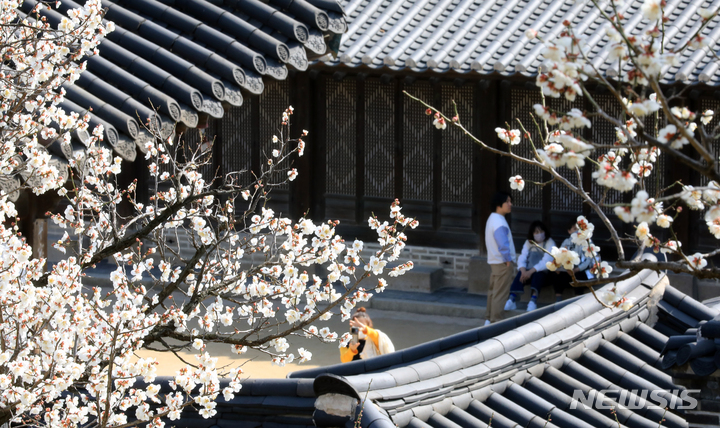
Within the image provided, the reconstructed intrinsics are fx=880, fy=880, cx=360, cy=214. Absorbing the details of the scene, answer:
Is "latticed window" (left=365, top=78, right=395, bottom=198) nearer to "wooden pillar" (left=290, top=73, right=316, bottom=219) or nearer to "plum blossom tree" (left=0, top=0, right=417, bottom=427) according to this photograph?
"wooden pillar" (left=290, top=73, right=316, bottom=219)

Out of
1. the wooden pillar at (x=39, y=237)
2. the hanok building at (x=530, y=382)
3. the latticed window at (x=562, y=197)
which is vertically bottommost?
the hanok building at (x=530, y=382)

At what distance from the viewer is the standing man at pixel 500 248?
1011 cm

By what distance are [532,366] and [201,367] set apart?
6.46 feet

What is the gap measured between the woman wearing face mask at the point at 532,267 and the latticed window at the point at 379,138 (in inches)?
94.5

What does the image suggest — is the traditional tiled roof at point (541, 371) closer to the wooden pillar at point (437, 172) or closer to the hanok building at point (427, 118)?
the hanok building at point (427, 118)

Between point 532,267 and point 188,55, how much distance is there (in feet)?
19.4

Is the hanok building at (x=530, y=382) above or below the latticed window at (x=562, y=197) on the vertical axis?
below

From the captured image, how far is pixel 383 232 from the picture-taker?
504cm

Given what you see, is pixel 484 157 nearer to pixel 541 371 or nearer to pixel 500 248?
pixel 500 248

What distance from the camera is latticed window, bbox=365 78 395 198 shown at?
12438 millimetres

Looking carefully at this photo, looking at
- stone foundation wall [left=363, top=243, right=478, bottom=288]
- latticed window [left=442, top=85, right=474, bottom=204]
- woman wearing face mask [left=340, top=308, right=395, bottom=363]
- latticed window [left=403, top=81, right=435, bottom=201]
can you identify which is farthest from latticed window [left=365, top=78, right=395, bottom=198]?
woman wearing face mask [left=340, top=308, right=395, bottom=363]

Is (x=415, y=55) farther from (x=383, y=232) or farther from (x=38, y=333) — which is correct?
(x=38, y=333)

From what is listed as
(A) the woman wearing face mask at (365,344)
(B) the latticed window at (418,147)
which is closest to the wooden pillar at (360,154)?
(B) the latticed window at (418,147)

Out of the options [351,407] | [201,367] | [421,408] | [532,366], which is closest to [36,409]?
[201,367]
